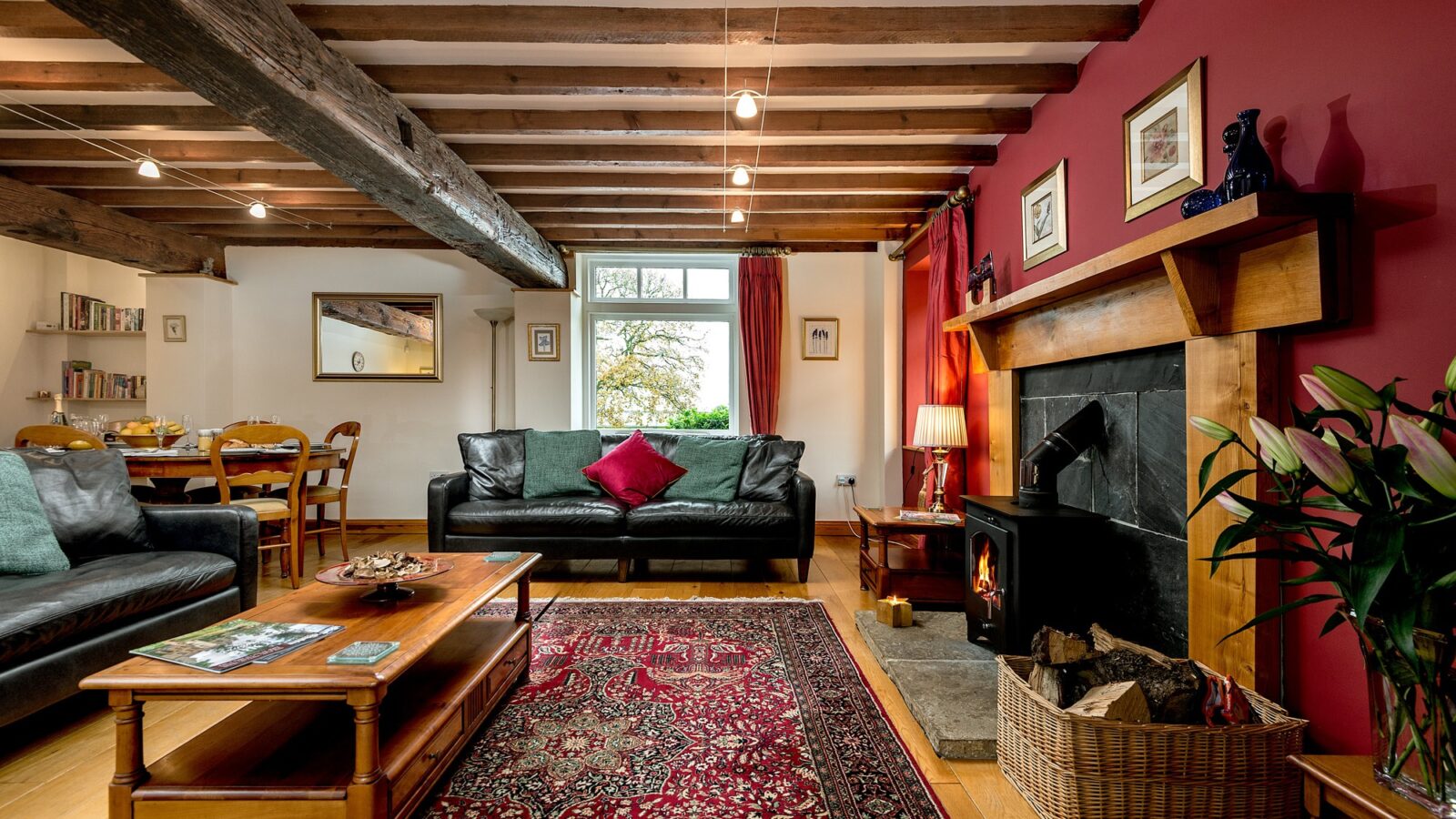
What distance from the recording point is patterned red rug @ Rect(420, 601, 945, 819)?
1631mm

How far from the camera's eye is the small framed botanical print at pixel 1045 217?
2801 millimetres

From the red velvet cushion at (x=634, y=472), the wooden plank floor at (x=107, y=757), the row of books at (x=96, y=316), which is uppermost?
the row of books at (x=96, y=316)

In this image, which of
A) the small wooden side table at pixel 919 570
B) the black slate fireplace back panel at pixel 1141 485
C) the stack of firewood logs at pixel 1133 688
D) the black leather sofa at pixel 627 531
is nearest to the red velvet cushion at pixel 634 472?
the black leather sofa at pixel 627 531

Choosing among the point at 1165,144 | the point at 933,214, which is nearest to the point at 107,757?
the point at 1165,144

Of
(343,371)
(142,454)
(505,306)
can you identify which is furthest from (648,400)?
(142,454)

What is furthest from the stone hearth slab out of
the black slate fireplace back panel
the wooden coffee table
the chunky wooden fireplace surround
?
the wooden coffee table

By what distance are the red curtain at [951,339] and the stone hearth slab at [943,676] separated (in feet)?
3.80

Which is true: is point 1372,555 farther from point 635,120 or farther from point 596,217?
point 596,217

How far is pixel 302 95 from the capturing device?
2.18m

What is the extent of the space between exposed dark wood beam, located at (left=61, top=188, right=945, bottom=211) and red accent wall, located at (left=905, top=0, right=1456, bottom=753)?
2323mm

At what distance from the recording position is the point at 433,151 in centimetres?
312

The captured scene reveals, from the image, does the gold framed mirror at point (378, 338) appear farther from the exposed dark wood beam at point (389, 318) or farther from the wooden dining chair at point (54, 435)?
the wooden dining chair at point (54, 435)

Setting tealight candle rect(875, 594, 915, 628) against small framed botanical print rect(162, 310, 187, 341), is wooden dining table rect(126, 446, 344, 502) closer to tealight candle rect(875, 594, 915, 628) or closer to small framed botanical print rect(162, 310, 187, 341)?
small framed botanical print rect(162, 310, 187, 341)

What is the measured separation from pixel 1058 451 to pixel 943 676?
969 mm
